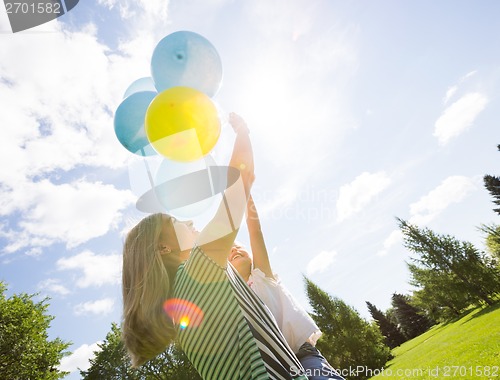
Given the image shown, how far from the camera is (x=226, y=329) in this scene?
125 cm

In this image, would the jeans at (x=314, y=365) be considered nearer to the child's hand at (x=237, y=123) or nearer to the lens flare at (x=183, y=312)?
the lens flare at (x=183, y=312)

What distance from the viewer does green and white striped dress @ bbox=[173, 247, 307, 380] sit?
1213mm

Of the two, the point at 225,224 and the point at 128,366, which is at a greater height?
the point at 128,366

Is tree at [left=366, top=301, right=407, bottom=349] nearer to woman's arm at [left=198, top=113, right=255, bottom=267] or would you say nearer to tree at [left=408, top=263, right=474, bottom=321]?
tree at [left=408, top=263, right=474, bottom=321]

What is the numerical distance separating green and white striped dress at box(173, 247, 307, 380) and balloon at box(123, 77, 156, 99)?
2.12 metres

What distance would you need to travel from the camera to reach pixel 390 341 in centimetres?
5038

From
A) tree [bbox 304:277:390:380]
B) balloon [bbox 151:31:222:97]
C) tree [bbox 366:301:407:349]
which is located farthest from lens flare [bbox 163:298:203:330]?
tree [bbox 366:301:407:349]

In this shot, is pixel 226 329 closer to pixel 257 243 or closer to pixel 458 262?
pixel 257 243

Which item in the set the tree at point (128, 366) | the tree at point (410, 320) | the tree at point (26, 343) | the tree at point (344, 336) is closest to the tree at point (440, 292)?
the tree at point (410, 320)

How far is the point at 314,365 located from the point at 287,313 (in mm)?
392

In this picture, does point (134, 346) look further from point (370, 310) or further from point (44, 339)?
point (370, 310)

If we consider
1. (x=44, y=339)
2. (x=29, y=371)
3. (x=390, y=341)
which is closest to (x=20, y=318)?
(x=44, y=339)

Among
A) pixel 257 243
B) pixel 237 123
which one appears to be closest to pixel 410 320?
pixel 257 243

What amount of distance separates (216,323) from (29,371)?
17677 millimetres
